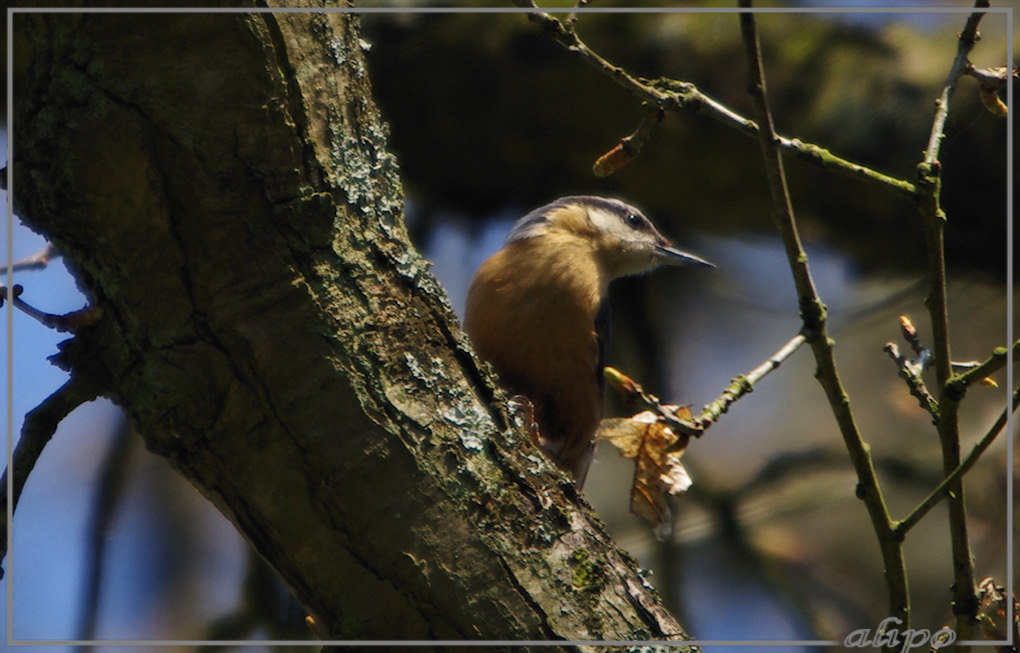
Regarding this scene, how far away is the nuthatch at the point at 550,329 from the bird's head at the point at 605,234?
0.02 meters

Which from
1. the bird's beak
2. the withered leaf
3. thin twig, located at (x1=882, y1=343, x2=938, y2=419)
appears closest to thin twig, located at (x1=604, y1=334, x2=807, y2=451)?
the withered leaf

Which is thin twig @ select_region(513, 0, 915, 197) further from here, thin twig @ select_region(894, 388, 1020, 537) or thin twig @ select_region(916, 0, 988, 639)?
thin twig @ select_region(894, 388, 1020, 537)

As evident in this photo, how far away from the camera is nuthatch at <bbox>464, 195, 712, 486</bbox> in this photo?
3277 millimetres

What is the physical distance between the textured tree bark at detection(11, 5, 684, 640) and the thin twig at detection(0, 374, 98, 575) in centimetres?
4

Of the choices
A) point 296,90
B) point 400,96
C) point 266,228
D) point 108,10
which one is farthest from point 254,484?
point 400,96

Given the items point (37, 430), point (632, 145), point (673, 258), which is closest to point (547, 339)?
point (673, 258)

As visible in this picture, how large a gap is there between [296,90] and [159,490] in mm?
3334

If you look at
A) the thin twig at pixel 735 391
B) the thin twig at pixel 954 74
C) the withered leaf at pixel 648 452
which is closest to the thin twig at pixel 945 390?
the thin twig at pixel 954 74

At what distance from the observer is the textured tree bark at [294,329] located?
1.54 m

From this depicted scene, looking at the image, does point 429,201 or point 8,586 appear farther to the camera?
point 429,201

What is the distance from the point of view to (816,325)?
1774 mm

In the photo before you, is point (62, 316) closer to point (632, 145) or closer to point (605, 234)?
point (632, 145)

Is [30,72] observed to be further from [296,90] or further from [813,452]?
[813,452]

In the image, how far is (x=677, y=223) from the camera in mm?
4660
